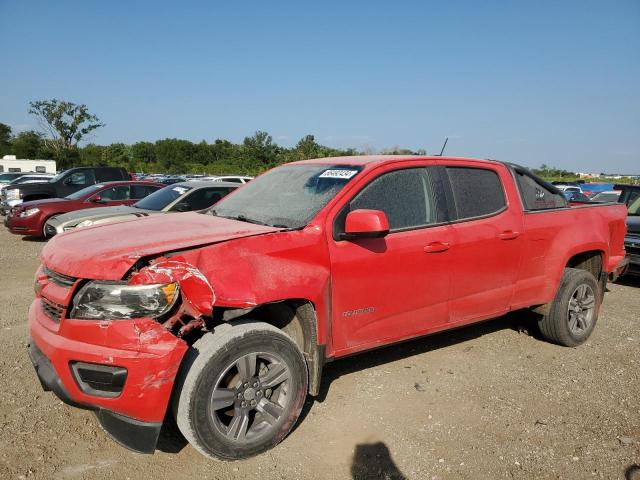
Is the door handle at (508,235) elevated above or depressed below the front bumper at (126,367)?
above

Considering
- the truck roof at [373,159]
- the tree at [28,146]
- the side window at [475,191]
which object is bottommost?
the side window at [475,191]

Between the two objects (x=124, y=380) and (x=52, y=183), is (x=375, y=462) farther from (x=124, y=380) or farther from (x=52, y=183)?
(x=52, y=183)

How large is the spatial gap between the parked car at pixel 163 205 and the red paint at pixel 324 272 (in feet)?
16.0

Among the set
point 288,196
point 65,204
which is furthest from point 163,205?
point 288,196

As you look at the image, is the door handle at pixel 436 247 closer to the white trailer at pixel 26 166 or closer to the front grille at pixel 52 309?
the front grille at pixel 52 309

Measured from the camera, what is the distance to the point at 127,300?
2471 mm

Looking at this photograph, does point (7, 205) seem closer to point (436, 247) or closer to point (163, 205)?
point (163, 205)

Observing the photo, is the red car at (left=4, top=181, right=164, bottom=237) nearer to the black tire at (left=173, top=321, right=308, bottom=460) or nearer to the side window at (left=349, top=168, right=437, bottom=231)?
the side window at (left=349, top=168, right=437, bottom=231)

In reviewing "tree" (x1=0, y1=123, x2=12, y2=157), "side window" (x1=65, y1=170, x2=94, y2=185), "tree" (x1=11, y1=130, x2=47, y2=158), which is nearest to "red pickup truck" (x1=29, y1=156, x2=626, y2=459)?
"side window" (x1=65, y1=170, x2=94, y2=185)

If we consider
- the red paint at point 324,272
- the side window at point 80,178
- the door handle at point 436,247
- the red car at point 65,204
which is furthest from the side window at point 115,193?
the door handle at point 436,247

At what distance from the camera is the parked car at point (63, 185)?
44.4 feet

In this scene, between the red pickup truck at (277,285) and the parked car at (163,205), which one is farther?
the parked car at (163,205)

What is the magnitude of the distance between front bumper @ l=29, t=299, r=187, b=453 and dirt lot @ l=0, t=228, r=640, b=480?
15.4 inches

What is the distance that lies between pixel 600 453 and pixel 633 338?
2.71 meters
